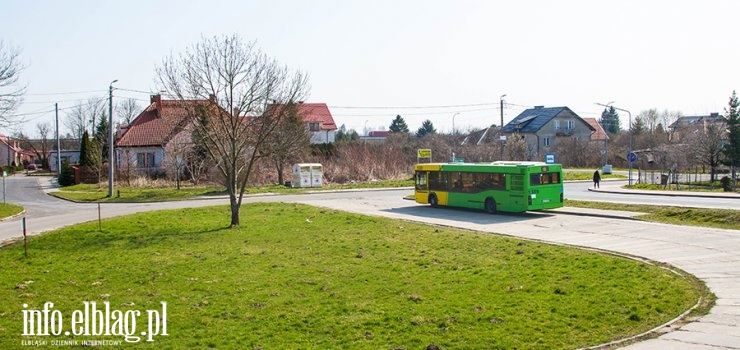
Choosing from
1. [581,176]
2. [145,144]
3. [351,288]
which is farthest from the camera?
[145,144]

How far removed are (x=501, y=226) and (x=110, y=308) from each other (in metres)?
15.5

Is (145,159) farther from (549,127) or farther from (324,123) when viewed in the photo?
(549,127)

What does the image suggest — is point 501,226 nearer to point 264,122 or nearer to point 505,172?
point 505,172

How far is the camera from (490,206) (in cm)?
2812

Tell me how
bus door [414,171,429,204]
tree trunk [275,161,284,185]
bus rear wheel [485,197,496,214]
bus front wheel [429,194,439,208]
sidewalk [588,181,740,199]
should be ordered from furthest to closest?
tree trunk [275,161,284,185]
sidewalk [588,181,740,199]
bus door [414,171,429,204]
bus front wheel [429,194,439,208]
bus rear wheel [485,197,496,214]

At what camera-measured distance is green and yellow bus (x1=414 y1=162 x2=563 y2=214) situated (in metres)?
26.4

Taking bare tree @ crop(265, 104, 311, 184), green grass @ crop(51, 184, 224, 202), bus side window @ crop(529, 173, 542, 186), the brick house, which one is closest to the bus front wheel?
bus side window @ crop(529, 173, 542, 186)

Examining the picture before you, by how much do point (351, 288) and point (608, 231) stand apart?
1164 centimetres

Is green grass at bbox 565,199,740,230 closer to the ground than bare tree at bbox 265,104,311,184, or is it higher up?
closer to the ground

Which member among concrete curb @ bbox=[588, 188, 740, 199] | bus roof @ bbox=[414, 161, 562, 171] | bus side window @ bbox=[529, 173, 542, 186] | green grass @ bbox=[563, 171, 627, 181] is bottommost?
concrete curb @ bbox=[588, 188, 740, 199]

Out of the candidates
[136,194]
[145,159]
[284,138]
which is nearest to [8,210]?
[136,194]

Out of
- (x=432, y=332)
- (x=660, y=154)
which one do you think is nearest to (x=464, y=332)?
(x=432, y=332)

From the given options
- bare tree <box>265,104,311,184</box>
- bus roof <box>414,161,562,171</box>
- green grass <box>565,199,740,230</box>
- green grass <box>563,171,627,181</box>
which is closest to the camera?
green grass <box>565,199,740,230</box>

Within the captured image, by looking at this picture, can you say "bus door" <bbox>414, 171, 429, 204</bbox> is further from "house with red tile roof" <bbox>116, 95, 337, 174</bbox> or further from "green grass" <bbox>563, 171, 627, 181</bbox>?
"green grass" <bbox>563, 171, 627, 181</bbox>
